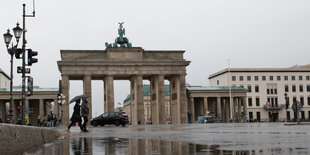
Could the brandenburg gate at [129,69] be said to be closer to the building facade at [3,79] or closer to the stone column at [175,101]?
the stone column at [175,101]

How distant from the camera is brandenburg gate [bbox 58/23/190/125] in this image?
67.2m

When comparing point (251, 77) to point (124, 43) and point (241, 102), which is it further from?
point (124, 43)

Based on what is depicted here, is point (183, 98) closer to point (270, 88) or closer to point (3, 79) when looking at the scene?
point (270, 88)

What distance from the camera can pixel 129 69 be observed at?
69188mm

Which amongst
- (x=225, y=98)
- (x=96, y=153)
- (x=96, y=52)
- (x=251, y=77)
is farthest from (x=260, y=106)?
(x=96, y=153)

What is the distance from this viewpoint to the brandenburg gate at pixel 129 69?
67.2 m

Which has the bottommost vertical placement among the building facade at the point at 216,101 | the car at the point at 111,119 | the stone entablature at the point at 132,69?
the car at the point at 111,119

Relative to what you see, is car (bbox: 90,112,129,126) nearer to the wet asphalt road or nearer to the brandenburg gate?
the brandenburg gate

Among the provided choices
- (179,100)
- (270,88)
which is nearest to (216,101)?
(179,100)

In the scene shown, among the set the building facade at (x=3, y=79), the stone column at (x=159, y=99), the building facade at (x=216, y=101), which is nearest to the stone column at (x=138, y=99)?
the stone column at (x=159, y=99)

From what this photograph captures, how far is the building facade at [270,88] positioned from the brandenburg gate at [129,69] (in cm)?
4241

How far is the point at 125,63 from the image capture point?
68875mm

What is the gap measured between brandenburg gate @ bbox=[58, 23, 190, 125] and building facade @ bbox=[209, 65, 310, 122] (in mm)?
42407

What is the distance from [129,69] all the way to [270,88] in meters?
56.3
